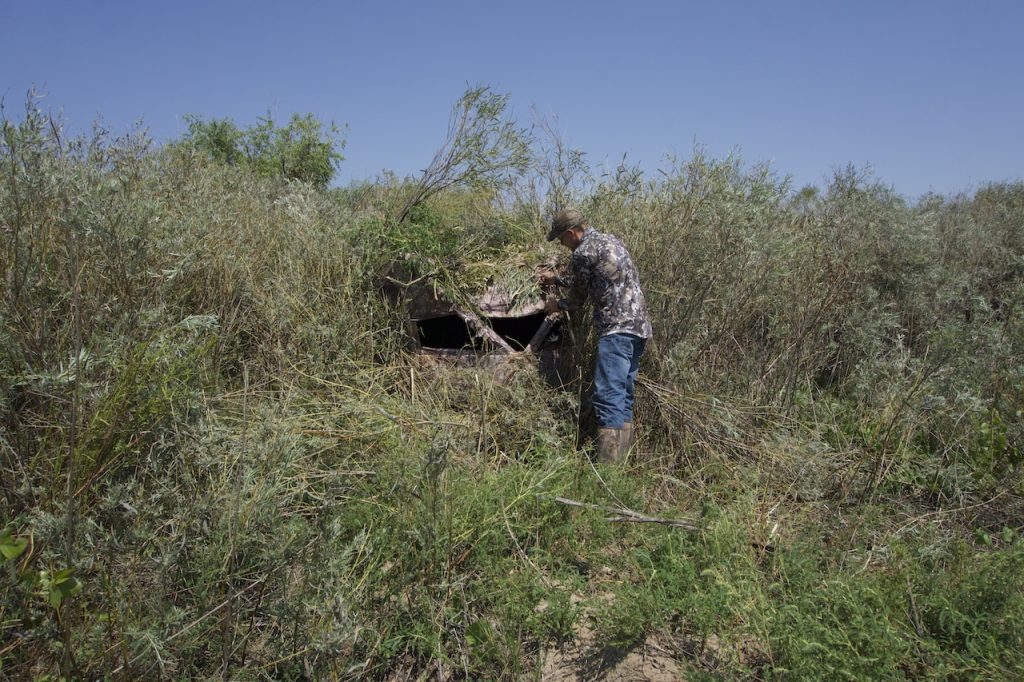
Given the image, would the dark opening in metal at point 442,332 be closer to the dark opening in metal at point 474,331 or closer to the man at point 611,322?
the dark opening in metal at point 474,331

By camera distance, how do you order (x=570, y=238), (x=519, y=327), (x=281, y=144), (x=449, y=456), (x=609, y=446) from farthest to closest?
(x=281, y=144) → (x=519, y=327) → (x=570, y=238) → (x=609, y=446) → (x=449, y=456)

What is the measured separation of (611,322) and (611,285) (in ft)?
0.91

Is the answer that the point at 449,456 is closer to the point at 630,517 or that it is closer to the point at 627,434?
the point at 630,517

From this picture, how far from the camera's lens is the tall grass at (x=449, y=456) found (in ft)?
9.29

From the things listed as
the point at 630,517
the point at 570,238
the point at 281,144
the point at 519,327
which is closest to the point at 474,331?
the point at 519,327

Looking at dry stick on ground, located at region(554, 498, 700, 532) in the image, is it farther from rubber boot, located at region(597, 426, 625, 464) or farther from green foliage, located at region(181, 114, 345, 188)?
green foliage, located at region(181, 114, 345, 188)

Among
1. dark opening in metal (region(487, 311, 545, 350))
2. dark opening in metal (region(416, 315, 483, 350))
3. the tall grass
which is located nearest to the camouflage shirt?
the tall grass

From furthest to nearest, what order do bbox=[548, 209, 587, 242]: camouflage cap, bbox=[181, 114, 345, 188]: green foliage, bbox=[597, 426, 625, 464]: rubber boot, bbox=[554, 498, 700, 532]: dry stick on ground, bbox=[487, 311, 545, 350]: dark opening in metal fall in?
bbox=[181, 114, 345, 188]: green foliage
bbox=[487, 311, 545, 350]: dark opening in metal
bbox=[548, 209, 587, 242]: camouflage cap
bbox=[597, 426, 625, 464]: rubber boot
bbox=[554, 498, 700, 532]: dry stick on ground

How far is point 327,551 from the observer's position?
293 cm

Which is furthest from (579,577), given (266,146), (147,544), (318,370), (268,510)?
(266,146)

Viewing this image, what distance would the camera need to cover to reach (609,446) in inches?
183

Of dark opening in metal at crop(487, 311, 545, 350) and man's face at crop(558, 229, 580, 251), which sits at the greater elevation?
man's face at crop(558, 229, 580, 251)

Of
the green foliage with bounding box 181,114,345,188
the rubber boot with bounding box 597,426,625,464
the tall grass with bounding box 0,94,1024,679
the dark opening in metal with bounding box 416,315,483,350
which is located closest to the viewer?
the tall grass with bounding box 0,94,1024,679

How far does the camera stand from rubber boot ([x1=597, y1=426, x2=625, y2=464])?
4.65 m
